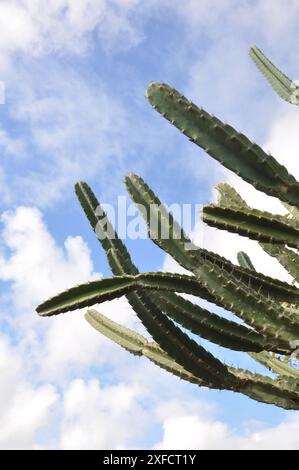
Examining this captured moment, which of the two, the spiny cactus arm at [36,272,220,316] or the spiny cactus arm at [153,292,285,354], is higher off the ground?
the spiny cactus arm at [36,272,220,316]

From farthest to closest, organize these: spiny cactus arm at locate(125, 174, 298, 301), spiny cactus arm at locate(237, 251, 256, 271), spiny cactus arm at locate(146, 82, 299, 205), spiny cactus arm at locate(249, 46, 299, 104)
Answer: spiny cactus arm at locate(237, 251, 256, 271)
spiny cactus arm at locate(249, 46, 299, 104)
spiny cactus arm at locate(125, 174, 298, 301)
spiny cactus arm at locate(146, 82, 299, 205)

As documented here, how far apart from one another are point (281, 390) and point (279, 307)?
38.7 inches

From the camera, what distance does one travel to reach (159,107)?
4.64 metres

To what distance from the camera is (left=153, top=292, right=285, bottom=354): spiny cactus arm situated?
5.10 metres

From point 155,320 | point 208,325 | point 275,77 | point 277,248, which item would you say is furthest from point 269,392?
point 275,77

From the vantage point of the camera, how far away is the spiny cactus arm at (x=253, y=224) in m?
5.03

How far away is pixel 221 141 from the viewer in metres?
4.58

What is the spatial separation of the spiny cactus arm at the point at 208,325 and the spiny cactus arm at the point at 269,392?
0.38m

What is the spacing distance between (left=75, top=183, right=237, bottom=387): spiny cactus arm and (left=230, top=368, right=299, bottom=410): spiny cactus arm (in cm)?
26

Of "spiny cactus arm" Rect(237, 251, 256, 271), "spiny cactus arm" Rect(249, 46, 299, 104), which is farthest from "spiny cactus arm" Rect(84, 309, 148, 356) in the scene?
"spiny cactus arm" Rect(249, 46, 299, 104)

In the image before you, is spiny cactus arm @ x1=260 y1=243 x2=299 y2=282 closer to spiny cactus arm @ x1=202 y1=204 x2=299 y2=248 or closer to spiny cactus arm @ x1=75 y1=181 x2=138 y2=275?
spiny cactus arm @ x1=202 y1=204 x2=299 y2=248

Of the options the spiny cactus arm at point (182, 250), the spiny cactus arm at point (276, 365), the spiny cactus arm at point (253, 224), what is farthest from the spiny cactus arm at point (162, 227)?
the spiny cactus arm at point (276, 365)

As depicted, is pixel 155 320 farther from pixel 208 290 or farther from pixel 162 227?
pixel 162 227

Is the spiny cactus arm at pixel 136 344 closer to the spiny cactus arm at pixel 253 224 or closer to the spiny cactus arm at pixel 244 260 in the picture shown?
the spiny cactus arm at pixel 253 224
